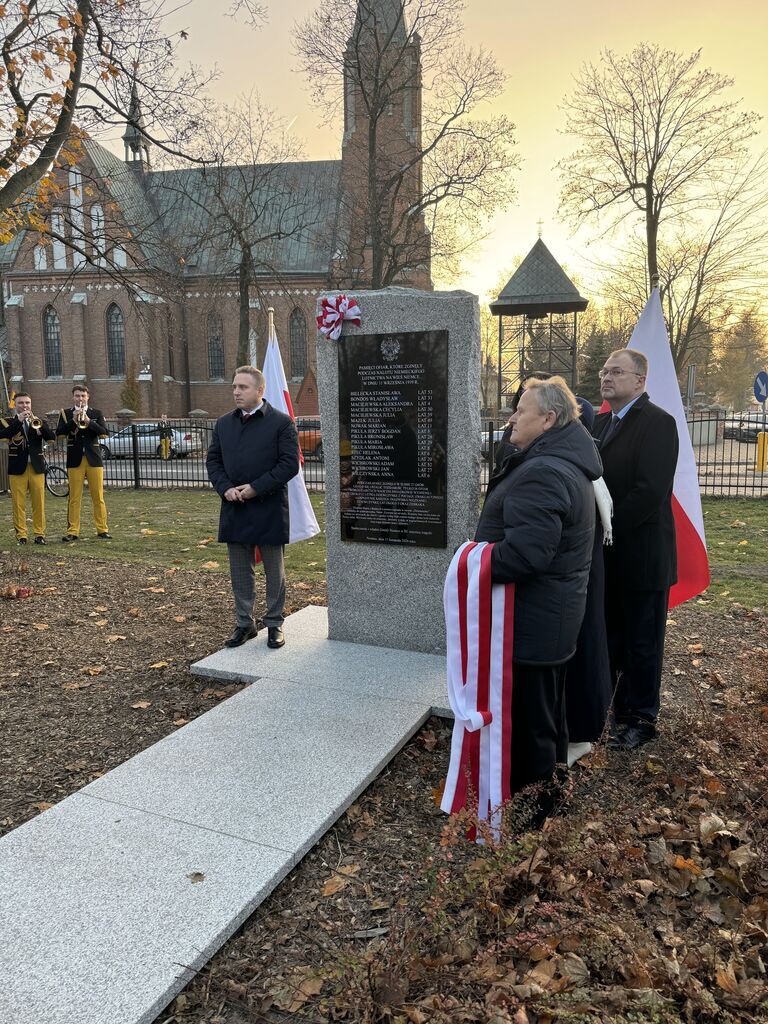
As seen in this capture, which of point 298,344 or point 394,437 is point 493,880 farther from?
point 298,344

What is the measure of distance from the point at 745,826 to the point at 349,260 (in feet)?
93.6

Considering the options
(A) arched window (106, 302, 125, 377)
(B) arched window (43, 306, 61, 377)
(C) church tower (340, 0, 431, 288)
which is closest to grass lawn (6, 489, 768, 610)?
(C) church tower (340, 0, 431, 288)

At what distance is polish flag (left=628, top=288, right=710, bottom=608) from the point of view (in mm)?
4758

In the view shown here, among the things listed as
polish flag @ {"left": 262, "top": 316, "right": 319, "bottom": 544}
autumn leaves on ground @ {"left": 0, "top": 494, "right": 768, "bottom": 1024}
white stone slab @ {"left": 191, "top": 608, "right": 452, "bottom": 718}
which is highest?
polish flag @ {"left": 262, "top": 316, "right": 319, "bottom": 544}

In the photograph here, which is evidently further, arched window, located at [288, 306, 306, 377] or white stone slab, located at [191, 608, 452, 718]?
arched window, located at [288, 306, 306, 377]

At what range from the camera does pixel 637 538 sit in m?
3.90

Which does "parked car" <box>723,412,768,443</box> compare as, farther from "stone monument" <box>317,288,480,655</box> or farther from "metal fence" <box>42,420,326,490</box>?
"stone monument" <box>317,288,480,655</box>

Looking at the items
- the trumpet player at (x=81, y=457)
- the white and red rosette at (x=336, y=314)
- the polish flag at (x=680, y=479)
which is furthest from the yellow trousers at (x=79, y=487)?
the polish flag at (x=680, y=479)

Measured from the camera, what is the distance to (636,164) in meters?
23.7

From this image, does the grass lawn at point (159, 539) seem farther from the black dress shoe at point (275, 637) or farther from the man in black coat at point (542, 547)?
the man in black coat at point (542, 547)

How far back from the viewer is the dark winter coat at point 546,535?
2.82m

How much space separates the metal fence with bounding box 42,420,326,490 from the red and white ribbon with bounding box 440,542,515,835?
31.9 feet

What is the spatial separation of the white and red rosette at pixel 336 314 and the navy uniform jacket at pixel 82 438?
6.06m

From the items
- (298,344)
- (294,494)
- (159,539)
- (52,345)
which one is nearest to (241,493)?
(294,494)
